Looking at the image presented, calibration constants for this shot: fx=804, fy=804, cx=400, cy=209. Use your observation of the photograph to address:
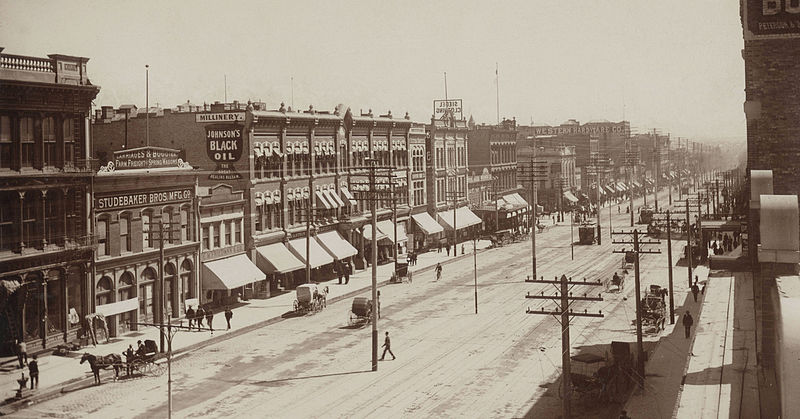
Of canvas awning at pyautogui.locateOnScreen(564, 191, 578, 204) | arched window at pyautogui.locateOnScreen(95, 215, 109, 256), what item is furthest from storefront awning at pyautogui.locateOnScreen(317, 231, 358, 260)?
canvas awning at pyautogui.locateOnScreen(564, 191, 578, 204)

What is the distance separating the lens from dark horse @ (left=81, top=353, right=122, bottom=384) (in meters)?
34.6

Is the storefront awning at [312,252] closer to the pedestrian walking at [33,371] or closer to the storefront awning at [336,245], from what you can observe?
the storefront awning at [336,245]

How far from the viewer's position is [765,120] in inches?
1094

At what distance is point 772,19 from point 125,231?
→ 1359 inches

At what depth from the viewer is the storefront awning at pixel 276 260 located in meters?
58.4

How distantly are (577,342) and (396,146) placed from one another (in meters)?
46.2

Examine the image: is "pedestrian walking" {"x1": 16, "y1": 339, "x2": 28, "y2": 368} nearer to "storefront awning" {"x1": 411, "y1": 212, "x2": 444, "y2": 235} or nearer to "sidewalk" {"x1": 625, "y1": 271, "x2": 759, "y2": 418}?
"sidewalk" {"x1": 625, "y1": 271, "x2": 759, "y2": 418}

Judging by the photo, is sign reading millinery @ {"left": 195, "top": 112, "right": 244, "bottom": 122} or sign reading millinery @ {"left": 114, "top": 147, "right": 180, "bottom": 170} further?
sign reading millinery @ {"left": 195, "top": 112, "right": 244, "bottom": 122}

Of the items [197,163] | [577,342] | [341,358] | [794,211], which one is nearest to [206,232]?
[197,163]

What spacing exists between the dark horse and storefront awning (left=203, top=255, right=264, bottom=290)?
16181 mm

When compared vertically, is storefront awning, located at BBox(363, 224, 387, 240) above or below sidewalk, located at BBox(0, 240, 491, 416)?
above

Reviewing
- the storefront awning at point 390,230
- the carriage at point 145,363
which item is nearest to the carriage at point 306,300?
the carriage at point 145,363

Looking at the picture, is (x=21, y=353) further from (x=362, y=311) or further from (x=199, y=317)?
(x=362, y=311)

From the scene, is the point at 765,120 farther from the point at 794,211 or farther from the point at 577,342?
the point at 577,342
